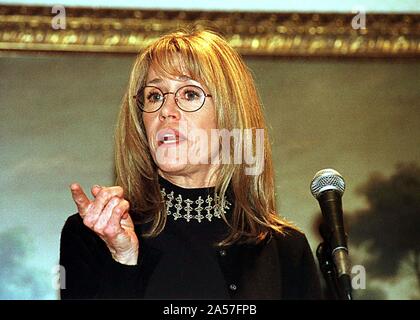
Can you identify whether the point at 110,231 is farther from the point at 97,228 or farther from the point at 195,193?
the point at 195,193

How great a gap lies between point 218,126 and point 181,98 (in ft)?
0.32

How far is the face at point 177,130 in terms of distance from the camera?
190cm

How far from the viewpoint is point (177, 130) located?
1.90 meters

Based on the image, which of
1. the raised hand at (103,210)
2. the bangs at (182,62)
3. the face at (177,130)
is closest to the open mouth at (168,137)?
the face at (177,130)

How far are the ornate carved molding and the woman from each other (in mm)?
239

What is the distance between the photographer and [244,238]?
193 centimetres

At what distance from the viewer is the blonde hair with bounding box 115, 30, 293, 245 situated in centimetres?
192

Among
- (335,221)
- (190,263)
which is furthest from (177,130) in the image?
(335,221)

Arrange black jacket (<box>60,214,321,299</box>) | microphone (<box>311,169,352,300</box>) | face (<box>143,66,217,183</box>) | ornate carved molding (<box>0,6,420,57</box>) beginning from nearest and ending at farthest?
microphone (<box>311,169,352,300</box>) → black jacket (<box>60,214,321,299</box>) → face (<box>143,66,217,183</box>) → ornate carved molding (<box>0,6,420,57</box>)

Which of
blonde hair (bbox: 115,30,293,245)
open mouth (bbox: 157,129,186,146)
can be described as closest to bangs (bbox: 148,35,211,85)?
blonde hair (bbox: 115,30,293,245)

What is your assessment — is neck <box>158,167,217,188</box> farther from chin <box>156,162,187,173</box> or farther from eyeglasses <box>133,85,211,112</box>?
eyeglasses <box>133,85,211,112</box>

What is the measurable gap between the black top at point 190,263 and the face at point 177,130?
0.05 metres

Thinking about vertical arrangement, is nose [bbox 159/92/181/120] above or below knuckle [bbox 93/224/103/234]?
above
